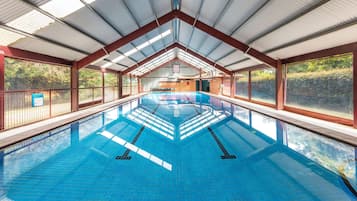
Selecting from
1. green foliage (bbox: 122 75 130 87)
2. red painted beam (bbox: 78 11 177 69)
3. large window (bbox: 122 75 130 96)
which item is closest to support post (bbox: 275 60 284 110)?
red painted beam (bbox: 78 11 177 69)

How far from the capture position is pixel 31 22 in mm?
5047

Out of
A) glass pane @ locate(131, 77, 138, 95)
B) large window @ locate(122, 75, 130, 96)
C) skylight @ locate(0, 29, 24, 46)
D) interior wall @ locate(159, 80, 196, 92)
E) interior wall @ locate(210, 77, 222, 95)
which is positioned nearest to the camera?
skylight @ locate(0, 29, 24, 46)

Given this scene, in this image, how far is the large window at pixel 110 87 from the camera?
1381 centimetres

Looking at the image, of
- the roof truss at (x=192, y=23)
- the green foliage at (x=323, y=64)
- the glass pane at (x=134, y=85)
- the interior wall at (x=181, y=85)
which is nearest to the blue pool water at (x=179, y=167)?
the green foliage at (x=323, y=64)

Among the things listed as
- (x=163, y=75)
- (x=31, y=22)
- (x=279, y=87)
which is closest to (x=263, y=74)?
(x=279, y=87)

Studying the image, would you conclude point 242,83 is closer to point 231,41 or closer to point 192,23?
point 231,41

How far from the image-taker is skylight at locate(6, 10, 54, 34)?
4.73m

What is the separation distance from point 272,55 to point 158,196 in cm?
873

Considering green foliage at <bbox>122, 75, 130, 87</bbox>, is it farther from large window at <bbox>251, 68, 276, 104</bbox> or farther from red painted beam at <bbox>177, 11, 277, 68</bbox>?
large window at <bbox>251, 68, 276, 104</bbox>

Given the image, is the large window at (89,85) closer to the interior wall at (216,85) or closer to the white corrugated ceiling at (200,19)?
the white corrugated ceiling at (200,19)

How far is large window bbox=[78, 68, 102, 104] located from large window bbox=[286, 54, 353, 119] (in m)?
9.83

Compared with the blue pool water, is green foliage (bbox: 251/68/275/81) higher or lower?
higher

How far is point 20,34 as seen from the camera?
17.0 feet

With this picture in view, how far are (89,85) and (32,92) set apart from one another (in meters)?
5.27
